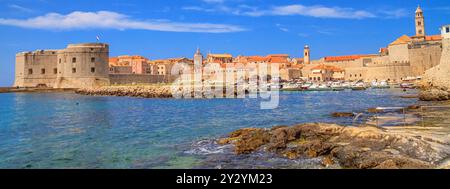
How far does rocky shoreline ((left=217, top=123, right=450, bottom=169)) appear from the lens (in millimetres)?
6548

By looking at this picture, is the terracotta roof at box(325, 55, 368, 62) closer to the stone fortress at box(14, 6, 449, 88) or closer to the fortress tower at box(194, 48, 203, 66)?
the stone fortress at box(14, 6, 449, 88)

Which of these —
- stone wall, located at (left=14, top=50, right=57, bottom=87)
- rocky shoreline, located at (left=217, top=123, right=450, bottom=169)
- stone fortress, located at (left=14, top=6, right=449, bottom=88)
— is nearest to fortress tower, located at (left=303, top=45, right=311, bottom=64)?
Answer: stone fortress, located at (left=14, top=6, right=449, bottom=88)

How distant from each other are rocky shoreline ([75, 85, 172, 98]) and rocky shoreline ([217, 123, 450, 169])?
92.9 feet

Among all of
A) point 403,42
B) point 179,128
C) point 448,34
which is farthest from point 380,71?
point 179,128

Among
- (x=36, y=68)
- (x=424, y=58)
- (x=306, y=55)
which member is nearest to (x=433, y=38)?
(x=424, y=58)

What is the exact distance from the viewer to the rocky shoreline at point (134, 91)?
37969 mm

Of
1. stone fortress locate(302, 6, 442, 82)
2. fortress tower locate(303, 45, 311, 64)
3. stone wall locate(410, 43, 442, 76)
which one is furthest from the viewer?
fortress tower locate(303, 45, 311, 64)

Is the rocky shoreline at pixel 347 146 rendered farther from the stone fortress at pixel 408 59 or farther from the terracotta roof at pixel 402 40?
the terracotta roof at pixel 402 40

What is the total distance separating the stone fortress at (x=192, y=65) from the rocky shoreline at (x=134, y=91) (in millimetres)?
3308

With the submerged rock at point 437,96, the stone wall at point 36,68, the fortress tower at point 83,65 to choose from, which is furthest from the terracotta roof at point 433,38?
the stone wall at point 36,68

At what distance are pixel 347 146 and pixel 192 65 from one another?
3163 inches

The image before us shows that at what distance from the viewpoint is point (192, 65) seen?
87.1 m
